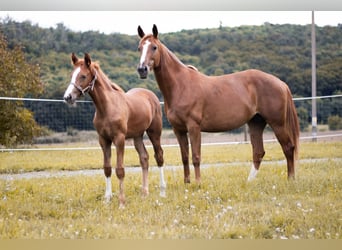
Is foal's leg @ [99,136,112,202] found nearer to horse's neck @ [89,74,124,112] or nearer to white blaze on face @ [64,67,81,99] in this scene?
horse's neck @ [89,74,124,112]

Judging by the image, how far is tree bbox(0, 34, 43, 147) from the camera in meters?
6.17

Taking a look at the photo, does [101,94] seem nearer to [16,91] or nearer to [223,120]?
[223,120]

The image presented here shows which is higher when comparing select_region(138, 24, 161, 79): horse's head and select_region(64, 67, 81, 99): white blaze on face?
select_region(138, 24, 161, 79): horse's head

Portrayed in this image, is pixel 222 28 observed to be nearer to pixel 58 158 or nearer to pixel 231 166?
pixel 231 166

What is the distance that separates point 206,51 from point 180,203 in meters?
2.76

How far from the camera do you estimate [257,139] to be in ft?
19.7

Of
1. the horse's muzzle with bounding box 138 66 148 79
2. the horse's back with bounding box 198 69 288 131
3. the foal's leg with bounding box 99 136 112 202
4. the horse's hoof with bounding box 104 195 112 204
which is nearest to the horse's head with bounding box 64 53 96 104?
the horse's muzzle with bounding box 138 66 148 79

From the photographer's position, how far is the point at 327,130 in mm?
6121

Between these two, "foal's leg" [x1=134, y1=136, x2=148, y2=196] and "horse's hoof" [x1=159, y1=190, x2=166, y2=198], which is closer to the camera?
"horse's hoof" [x1=159, y1=190, x2=166, y2=198]

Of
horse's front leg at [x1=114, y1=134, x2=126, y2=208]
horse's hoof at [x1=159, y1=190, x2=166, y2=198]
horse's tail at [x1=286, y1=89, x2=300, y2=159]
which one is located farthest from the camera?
horse's tail at [x1=286, y1=89, x2=300, y2=159]

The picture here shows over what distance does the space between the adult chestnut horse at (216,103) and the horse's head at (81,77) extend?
0.52 meters

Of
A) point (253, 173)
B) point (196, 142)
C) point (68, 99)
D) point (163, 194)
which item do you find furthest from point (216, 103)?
point (68, 99)

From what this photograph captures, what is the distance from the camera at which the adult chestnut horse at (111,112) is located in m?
4.61
